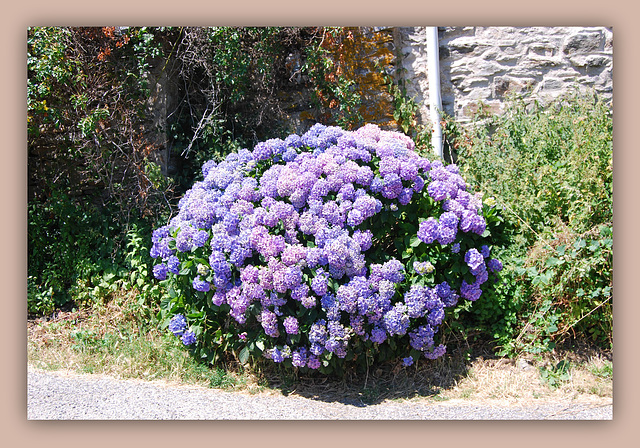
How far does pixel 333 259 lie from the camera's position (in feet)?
11.4

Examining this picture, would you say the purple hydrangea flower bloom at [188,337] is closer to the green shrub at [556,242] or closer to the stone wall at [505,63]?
the green shrub at [556,242]

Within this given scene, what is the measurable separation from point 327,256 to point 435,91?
2.59 m

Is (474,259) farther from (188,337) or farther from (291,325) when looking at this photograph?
(188,337)

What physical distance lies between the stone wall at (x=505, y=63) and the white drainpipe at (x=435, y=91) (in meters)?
0.11

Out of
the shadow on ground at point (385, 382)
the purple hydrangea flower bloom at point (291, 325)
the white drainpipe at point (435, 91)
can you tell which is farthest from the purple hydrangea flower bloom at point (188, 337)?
the white drainpipe at point (435, 91)

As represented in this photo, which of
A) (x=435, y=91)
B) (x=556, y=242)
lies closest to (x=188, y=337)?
(x=556, y=242)

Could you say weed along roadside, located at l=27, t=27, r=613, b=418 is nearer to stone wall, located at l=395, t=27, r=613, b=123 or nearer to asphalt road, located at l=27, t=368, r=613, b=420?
asphalt road, located at l=27, t=368, r=613, b=420

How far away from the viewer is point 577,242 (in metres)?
3.86

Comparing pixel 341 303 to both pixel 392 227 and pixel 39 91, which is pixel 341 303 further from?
pixel 39 91

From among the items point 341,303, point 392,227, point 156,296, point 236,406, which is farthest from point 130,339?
point 392,227

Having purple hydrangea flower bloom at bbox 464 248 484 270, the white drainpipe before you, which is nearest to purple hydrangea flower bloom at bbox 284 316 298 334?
purple hydrangea flower bloom at bbox 464 248 484 270

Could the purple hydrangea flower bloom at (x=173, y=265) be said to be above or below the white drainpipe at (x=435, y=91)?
below

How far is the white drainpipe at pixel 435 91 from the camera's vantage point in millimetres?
5324

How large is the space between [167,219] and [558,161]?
3321 millimetres
